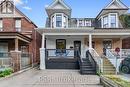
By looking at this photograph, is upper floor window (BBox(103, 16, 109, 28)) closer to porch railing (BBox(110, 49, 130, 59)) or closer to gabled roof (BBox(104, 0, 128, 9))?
gabled roof (BBox(104, 0, 128, 9))

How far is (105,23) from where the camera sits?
30141mm

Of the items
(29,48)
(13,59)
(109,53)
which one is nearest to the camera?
(13,59)

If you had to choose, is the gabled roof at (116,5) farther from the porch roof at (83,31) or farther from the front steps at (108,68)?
the front steps at (108,68)

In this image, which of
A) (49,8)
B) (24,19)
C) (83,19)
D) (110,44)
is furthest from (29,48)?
(110,44)

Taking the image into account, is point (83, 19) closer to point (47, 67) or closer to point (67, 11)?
point (67, 11)

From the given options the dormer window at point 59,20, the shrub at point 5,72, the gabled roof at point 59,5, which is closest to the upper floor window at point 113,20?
the gabled roof at point 59,5

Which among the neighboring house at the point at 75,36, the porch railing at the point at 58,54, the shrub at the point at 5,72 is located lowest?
the shrub at the point at 5,72

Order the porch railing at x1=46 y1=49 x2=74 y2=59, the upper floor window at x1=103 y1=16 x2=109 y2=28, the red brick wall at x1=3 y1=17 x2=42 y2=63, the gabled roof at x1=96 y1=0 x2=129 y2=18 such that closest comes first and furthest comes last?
the porch railing at x1=46 y1=49 x2=74 y2=59 → the gabled roof at x1=96 y1=0 x2=129 y2=18 → the upper floor window at x1=103 y1=16 x2=109 y2=28 → the red brick wall at x1=3 y1=17 x2=42 y2=63

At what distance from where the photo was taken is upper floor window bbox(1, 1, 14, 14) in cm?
3262

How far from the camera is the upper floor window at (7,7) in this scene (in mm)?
32625

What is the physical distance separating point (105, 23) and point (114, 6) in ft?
7.41

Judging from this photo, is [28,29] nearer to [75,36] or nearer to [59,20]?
[59,20]

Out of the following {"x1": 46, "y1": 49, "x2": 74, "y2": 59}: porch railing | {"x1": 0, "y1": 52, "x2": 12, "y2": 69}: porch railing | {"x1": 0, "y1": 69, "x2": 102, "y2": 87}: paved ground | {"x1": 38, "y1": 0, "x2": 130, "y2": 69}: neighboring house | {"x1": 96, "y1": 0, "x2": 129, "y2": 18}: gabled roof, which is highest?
{"x1": 96, "y1": 0, "x2": 129, "y2": 18}: gabled roof

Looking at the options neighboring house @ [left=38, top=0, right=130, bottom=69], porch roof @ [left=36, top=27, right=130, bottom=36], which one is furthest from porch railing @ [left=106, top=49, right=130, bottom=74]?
neighboring house @ [left=38, top=0, right=130, bottom=69]
